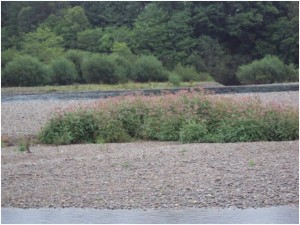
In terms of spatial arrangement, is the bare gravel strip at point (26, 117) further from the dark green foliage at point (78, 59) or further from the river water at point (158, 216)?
the dark green foliage at point (78, 59)

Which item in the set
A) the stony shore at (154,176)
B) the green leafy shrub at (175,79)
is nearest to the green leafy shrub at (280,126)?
the stony shore at (154,176)

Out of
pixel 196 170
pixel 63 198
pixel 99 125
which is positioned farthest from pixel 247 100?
pixel 63 198

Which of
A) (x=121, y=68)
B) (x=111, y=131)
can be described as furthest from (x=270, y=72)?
(x=111, y=131)

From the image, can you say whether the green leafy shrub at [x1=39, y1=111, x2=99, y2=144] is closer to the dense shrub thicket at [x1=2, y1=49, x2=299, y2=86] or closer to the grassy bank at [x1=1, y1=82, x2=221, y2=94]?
the grassy bank at [x1=1, y1=82, x2=221, y2=94]

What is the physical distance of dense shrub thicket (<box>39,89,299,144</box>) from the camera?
14.9 metres

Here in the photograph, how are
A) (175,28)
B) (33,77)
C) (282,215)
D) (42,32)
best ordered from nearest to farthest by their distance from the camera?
(282,215) → (33,77) → (42,32) → (175,28)

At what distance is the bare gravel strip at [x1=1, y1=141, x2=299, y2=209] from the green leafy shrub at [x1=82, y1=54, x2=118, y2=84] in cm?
2943

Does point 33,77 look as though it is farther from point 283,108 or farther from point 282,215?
point 282,215

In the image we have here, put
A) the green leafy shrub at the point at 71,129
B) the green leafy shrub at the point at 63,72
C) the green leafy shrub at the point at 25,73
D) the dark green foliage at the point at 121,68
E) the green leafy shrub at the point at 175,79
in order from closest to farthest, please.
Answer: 1. the green leafy shrub at the point at 71,129
2. the green leafy shrub at the point at 175,79
3. the green leafy shrub at the point at 25,73
4. the green leafy shrub at the point at 63,72
5. the dark green foliage at the point at 121,68

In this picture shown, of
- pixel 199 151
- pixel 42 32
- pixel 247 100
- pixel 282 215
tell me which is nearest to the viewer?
pixel 282 215

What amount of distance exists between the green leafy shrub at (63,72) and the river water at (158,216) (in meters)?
34.3

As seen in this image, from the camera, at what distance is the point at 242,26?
53062 millimetres

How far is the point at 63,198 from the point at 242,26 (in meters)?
45.4

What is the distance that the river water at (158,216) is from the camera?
26.0 feet
